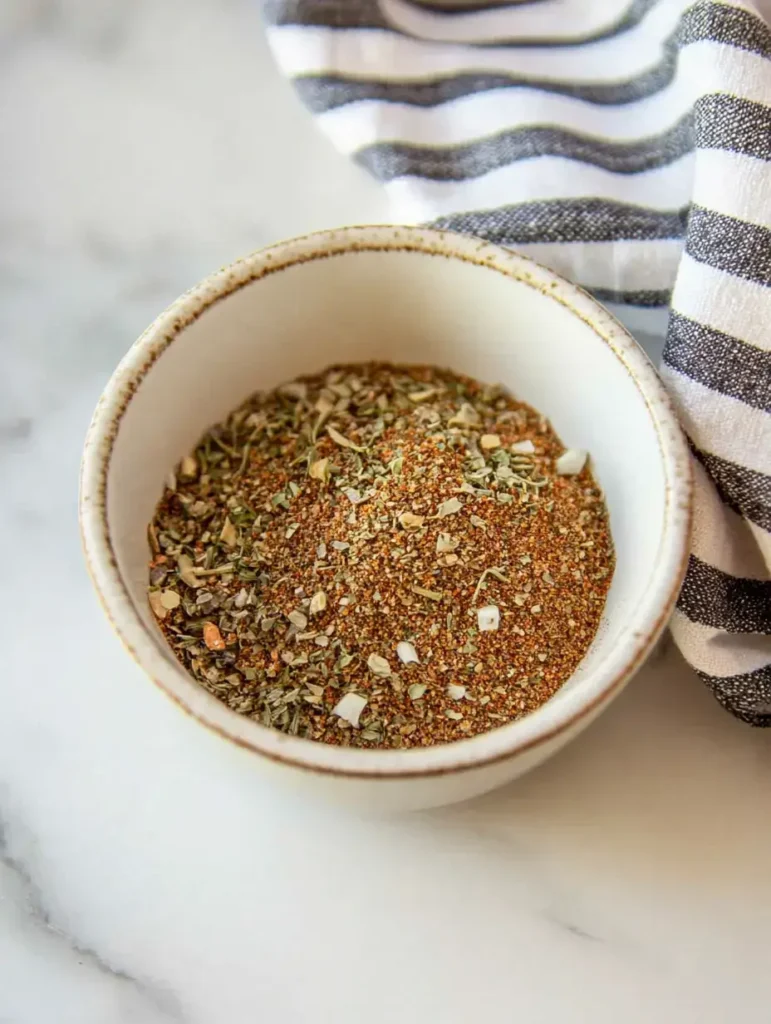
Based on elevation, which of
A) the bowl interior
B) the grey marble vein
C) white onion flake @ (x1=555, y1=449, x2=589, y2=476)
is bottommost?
the grey marble vein

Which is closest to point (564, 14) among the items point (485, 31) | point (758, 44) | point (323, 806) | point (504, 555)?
point (485, 31)

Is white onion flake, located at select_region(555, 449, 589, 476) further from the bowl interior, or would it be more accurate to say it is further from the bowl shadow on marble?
the bowl shadow on marble

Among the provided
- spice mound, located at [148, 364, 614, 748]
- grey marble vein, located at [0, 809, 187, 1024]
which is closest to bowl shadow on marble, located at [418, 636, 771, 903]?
spice mound, located at [148, 364, 614, 748]

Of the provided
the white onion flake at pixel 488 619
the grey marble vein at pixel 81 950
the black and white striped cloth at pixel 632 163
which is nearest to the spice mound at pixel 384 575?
the white onion flake at pixel 488 619

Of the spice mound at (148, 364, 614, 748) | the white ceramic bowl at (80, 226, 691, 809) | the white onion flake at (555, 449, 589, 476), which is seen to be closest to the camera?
the white ceramic bowl at (80, 226, 691, 809)

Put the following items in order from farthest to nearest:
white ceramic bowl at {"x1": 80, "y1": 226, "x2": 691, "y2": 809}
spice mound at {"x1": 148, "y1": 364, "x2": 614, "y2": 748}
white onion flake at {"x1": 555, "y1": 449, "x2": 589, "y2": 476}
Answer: white onion flake at {"x1": 555, "y1": 449, "x2": 589, "y2": 476}, spice mound at {"x1": 148, "y1": 364, "x2": 614, "y2": 748}, white ceramic bowl at {"x1": 80, "y1": 226, "x2": 691, "y2": 809}

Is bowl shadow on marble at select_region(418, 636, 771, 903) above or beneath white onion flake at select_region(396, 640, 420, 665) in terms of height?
beneath
